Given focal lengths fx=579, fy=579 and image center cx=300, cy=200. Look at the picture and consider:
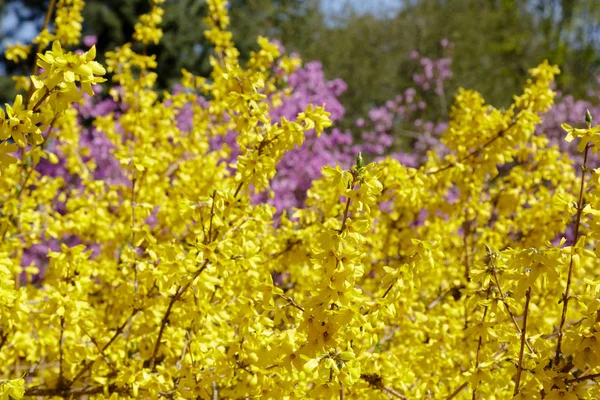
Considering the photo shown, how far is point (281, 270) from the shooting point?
351 centimetres

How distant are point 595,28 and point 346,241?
19.4 m

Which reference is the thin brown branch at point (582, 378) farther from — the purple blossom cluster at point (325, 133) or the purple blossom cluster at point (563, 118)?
the purple blossom cluster at point (563, 118)

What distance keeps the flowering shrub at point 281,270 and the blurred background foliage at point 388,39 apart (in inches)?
485

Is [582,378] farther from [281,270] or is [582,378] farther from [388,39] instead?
[388,39]

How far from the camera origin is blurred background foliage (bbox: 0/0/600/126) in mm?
16084

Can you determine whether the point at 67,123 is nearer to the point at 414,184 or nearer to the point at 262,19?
the point at 414,184

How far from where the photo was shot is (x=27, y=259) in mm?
10188

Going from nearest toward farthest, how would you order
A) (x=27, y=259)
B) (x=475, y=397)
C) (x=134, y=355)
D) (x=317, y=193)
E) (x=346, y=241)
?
(x=346, y=241), (x=475, y=397), (x=134, y=355), (x=317, y=193), (x=27, y=259)

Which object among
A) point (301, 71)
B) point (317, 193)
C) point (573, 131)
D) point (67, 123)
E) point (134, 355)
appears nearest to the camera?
point (573, 131)

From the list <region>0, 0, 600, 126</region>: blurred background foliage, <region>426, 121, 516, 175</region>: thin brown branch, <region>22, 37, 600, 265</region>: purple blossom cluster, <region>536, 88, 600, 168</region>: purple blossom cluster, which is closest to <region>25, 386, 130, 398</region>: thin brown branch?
<region>426, 121, 516, 175</region>: thin brown branch

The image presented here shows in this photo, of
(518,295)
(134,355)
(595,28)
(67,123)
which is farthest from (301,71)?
(595,28)

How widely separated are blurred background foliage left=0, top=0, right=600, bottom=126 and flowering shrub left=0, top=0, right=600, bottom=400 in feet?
40.4

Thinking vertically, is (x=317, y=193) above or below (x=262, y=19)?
below

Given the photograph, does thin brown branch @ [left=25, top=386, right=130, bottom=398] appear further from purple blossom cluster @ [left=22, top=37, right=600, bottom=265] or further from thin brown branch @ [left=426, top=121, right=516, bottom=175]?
purple blossom cluster @ [left=22, top=37, right=600, bottom=265]
